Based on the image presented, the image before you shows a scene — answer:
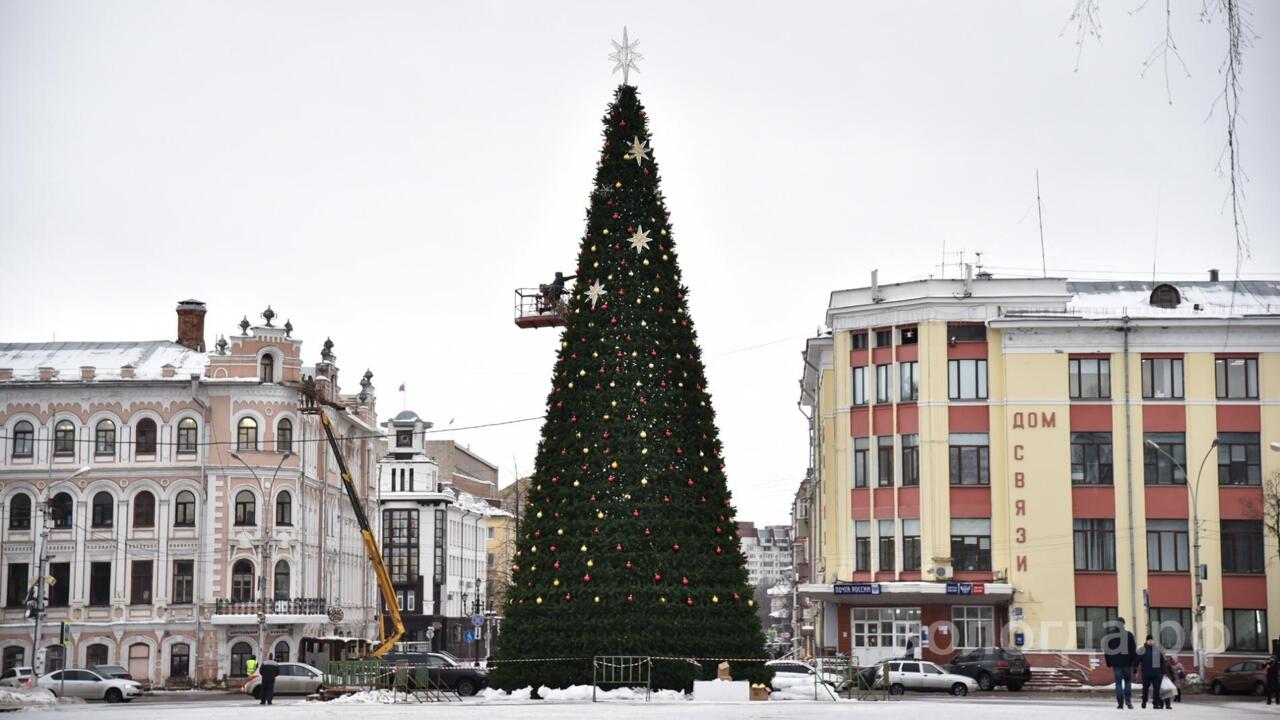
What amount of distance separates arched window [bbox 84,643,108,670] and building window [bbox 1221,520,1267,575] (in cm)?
4713

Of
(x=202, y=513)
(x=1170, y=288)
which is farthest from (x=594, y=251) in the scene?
(x=202, y=513)

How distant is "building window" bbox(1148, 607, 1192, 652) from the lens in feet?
202

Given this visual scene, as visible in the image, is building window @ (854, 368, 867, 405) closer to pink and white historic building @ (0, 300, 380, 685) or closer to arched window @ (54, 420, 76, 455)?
pink and white historic building @ (0, 300, 380, 685)

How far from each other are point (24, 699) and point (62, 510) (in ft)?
118

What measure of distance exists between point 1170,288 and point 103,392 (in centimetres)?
4687

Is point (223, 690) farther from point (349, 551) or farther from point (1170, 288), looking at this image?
point (1170, 288)

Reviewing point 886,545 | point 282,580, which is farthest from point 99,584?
point 886,545

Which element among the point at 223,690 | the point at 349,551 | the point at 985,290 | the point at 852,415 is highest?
the point at 985,290

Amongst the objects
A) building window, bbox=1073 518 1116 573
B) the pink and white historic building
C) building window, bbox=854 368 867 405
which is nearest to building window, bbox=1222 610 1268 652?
building window, bbox=1073 518 1116 573

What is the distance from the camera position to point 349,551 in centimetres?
9050

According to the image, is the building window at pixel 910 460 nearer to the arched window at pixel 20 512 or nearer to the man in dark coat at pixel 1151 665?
the man in dark coat at pixel 1151 665

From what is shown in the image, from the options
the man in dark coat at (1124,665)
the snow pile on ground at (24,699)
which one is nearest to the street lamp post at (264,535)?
the snow pile on ground at (24,699)

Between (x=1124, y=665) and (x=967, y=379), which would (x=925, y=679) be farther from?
(x=1124, y=665)

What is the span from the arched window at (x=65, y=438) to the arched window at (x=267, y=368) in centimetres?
871
